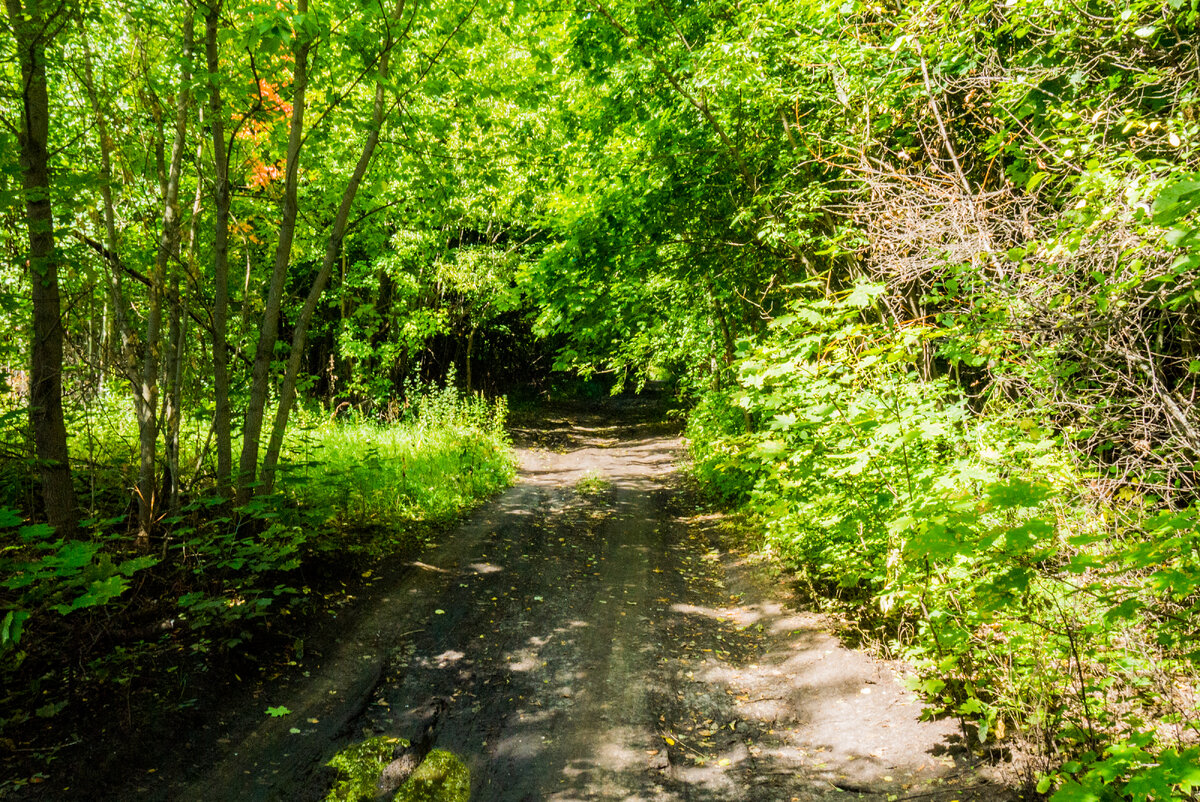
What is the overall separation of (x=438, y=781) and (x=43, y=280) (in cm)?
464

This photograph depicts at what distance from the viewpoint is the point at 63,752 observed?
340 centimetres

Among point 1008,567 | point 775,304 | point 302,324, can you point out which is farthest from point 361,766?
point 775,304

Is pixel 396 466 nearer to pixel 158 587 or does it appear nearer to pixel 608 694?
pixel 158 587

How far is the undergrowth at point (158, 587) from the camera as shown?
356cm

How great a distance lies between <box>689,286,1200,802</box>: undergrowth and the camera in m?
2.59

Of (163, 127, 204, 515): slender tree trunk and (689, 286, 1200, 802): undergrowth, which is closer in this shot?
(689, 286, 1200, 802): undergrowth

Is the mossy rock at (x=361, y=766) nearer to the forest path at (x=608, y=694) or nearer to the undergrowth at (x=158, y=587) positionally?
the forest path at (x=608, y=694)

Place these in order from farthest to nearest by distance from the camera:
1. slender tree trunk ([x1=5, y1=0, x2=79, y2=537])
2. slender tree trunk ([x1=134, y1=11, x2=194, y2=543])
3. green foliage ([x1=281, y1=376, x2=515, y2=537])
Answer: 1. green foliage ([x1=281, y1=376, x2=515, y2=537])
2. slender tree trunk ([x1=134, y1=11, x2=194, y2=543])
3. slender tree trunk ([x1=5, y1=0, x2=79, y2=537])

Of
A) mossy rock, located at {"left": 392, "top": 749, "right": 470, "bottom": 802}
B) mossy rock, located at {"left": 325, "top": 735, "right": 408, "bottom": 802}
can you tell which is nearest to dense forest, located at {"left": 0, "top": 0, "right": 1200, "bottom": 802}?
mossy rock, located at {"left": 325, "top": 735, "right": 408, "bottom": 802}

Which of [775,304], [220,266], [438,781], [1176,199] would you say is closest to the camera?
[1176,199]

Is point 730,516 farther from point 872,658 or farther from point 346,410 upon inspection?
point 346,410

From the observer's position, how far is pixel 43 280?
444 centimetres

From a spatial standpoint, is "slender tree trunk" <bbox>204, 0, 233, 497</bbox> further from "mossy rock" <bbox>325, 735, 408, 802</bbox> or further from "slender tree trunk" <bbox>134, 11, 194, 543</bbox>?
"mossy rock" <bbox>325, 735, 408, 802</bbox>

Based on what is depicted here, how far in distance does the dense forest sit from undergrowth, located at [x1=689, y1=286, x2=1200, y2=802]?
3 cm
